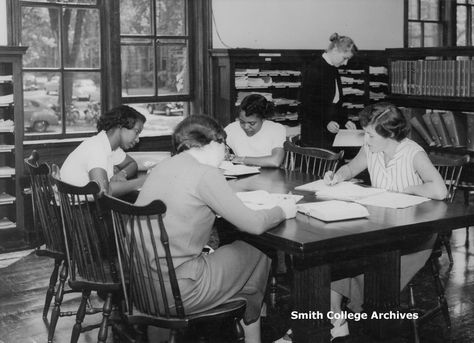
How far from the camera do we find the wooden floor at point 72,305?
3510 millimetres

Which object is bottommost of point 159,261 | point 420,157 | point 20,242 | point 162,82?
point 20,242

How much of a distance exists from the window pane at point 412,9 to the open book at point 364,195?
4.71 m

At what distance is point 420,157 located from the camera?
3.37m

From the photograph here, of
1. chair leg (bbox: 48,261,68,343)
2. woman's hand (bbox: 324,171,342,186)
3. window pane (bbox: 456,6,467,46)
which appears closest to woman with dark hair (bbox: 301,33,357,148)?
woman's hand (bbox: 324,171,342,186)

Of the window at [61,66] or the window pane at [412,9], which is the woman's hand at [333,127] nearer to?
the window at [61,66]

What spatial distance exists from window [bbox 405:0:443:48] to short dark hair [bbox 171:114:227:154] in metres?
5.39

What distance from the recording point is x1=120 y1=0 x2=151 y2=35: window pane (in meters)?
5.85

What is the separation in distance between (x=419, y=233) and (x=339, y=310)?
76 centimetres

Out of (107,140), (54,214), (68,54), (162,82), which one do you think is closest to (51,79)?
(68,54)

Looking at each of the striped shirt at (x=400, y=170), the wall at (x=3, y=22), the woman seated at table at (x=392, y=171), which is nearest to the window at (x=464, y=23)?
the woman seated at table at (x=392, y=171)

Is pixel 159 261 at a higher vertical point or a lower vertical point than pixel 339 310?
higher

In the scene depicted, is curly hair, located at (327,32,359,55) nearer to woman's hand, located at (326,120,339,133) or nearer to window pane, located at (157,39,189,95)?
woman's hand, located at (326,120,339,133)

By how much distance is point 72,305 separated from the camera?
13.3 ft

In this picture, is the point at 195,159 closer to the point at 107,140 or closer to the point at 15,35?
the point at 107,140
